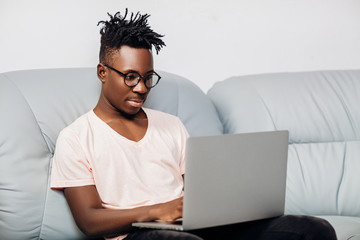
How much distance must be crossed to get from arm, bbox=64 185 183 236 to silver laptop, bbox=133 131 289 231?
0.04 m

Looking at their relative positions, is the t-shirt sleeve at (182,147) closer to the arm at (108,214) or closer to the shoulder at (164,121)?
the shoulder at (164,121)

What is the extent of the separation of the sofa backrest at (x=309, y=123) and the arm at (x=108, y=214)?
0.73 metres

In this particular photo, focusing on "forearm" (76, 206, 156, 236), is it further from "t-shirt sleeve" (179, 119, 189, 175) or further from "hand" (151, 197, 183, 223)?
"t-shirt sleeve" (179, 119, 189, 175)

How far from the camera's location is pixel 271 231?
1.44 metres

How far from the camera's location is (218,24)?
2.34 metres

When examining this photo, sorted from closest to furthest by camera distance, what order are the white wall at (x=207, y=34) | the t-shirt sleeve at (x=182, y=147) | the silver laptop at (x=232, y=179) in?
the silver laptop at (x=232, y=179) → the t-shirt sleeve at (x=182, y=147) → the white wall at (x=207, y=34)

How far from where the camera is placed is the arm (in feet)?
4.73

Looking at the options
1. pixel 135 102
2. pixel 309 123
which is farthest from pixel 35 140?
pixel 309 123

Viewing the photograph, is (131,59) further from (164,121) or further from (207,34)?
(207,34)

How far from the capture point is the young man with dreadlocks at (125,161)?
58.3 inches

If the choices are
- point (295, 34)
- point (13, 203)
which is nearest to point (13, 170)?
point (13, 203)

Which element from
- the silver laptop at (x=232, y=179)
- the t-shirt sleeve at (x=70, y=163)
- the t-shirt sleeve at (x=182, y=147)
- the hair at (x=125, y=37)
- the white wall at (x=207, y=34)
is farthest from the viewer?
the white wall at (x=207, y=34)

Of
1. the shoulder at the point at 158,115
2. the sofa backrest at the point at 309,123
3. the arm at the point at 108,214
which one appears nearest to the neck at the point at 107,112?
the shoulder at the point at 158,115

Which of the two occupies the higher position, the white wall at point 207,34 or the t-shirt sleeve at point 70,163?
the white wall at point 207,34
